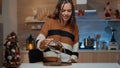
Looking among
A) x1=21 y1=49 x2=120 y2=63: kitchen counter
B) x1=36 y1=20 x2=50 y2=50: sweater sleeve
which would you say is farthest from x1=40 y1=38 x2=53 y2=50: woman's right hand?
x1=21 y1=49 x2=120 y2=63: kitchen counter

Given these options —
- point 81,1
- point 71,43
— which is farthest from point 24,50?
point 71,43

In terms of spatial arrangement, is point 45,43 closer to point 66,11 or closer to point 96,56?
point 66,11

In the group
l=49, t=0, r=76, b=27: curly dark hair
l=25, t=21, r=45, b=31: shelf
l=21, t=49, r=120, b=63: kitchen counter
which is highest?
l=49, t=0, r=76, b=27: curly dark hair

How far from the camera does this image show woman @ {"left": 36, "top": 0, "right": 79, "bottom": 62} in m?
1.88

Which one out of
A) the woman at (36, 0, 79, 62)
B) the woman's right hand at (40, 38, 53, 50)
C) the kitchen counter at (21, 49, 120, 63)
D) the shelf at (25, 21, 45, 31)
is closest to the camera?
the woman's right hand at (40, 38, 53, 50)

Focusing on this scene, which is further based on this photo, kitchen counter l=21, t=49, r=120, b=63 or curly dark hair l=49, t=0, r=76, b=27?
kitchen counter l=21, t=49, r=120, b=63

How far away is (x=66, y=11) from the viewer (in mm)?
1884

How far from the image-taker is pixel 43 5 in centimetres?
470

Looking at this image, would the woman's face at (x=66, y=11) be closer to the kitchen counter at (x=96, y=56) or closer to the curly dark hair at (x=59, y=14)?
the curly dark hair at (x=59, y=14)

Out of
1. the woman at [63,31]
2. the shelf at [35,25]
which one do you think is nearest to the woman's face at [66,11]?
the woman at [63,31]

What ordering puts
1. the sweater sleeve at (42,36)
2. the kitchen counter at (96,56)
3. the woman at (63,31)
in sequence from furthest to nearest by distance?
the kitchen counter at (96,56), the woman at (63,31), the sweater sleeve at (42,36)

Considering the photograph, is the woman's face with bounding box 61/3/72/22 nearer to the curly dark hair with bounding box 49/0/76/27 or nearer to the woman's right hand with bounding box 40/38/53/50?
the curly dark hair with bounding box 49/0/76/27

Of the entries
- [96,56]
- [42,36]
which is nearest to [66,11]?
[42,36]

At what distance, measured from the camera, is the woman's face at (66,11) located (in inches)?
74.2
